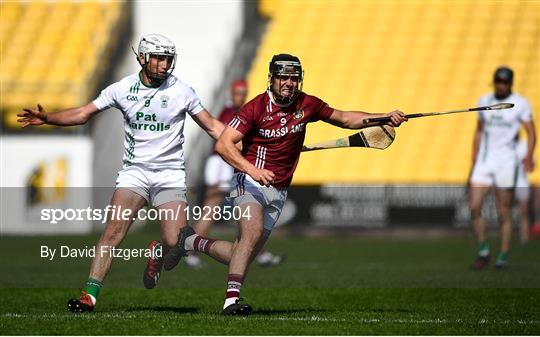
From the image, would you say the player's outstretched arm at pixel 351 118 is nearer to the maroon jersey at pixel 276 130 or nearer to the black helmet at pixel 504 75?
the maroon jersey at pixel 276 130

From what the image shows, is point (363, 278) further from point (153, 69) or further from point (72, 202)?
point (72, 202)

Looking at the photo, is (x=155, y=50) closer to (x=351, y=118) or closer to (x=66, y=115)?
(x=66, y=115)

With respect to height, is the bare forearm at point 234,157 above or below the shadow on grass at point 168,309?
above

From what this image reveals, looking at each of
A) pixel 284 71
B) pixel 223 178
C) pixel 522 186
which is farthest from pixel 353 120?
pixel 522 186

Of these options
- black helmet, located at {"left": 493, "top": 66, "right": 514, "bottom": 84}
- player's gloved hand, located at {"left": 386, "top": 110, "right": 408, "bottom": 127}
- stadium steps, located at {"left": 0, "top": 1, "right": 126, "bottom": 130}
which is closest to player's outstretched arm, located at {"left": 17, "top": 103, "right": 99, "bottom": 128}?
player's gloved hand, located at {"left": 386, "top": 110, "right": 408, "bottom": 127}

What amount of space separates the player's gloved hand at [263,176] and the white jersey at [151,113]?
96 cm

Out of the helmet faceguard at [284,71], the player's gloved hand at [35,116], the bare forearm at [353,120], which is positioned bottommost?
the player's gloved hand at [35,116]

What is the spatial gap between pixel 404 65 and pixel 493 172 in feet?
37.6

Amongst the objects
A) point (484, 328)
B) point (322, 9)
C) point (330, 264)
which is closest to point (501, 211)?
point (330, 264)

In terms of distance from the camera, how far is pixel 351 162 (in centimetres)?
2342

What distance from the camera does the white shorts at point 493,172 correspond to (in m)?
14.3

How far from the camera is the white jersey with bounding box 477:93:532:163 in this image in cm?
1430

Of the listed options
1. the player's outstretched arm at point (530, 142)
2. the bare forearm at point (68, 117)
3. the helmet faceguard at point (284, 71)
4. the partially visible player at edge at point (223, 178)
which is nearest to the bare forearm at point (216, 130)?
the helmet faceguard at point (284, 71)

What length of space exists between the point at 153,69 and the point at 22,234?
41.9ft
